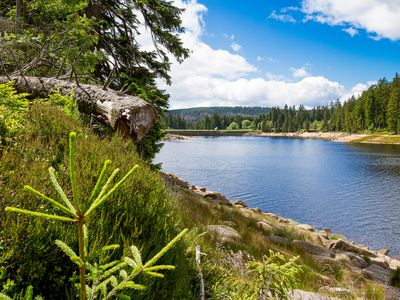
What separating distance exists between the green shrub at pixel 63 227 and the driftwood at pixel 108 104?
1.80 meters

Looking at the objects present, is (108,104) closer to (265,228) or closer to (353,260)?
(265,228)

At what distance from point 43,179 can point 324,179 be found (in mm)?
33995

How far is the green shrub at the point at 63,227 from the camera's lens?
181cm

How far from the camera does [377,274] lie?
9609mm

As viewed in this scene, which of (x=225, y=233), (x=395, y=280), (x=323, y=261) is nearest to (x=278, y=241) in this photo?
(x=323, y=261)

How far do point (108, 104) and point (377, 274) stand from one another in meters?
9.78

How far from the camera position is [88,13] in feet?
38.8

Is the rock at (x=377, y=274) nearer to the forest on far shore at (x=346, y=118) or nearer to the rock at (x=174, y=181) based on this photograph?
the rock at (x=174, y=181)

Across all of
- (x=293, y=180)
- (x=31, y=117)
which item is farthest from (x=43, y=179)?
(x=293, y=180)

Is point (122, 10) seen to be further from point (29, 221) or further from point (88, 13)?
point (29, 221)

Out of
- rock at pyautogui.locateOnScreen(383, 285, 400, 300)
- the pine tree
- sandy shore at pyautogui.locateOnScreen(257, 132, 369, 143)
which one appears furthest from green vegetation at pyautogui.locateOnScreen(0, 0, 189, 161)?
sandy shore at pyautogui.locateOnScreen(257, 132, 369, 143)

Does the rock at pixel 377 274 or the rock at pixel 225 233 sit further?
the rock at pixel 377 274

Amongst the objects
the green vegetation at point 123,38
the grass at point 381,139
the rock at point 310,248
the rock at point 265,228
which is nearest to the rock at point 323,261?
the rock at point 310,248

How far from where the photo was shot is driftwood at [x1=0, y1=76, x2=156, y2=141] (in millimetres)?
5762
